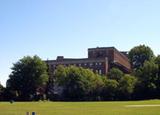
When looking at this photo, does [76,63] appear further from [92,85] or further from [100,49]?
[92,85]

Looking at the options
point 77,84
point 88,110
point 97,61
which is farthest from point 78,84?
point 88,110

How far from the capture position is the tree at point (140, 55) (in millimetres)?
152500

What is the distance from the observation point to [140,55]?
501 ft

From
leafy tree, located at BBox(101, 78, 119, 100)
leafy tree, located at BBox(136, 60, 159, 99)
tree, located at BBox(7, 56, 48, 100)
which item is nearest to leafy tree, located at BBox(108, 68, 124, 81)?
leafy tree, located at BBox(101, 78, 119, 100)

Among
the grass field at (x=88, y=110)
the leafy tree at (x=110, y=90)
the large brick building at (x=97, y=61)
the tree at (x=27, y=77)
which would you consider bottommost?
the grass field at (x=88, y=110)

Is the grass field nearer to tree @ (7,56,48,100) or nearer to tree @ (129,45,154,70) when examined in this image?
tree @ (7,56,48,100)

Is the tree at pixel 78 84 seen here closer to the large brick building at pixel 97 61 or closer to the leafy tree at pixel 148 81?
the leafy tree at pixel 148 81

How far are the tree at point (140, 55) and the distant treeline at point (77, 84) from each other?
24.3m

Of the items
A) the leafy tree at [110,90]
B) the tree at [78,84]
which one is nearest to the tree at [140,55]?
the tree at [78,84]

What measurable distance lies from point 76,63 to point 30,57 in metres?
26.5

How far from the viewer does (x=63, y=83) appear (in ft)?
397

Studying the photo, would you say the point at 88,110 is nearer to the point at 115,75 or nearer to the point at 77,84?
the point at 77,84

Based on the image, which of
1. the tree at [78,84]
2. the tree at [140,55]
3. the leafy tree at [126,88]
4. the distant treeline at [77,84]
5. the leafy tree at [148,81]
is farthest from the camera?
the tree at [140,55]

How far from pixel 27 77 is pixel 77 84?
19866mm
